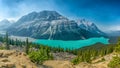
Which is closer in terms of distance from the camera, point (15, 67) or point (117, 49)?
point (15, 67)

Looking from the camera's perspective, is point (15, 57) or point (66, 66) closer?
point (15, 57)

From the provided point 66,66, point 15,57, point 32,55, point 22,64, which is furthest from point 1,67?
point 66,66

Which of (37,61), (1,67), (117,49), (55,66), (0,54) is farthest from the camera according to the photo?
(55,66)

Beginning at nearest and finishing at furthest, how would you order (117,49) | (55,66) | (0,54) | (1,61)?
(1,61), (117,49), (0,54), (55,66)

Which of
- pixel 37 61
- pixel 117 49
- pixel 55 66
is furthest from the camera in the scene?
pixel 55 66

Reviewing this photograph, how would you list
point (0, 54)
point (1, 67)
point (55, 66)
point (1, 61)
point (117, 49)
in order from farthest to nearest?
point (55, 66)
point (0, 54)
point (117, 49)
point (1, 61)
point (1, 67)

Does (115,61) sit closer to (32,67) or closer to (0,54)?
(32,67)

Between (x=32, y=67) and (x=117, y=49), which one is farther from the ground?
(x=117, y=49)

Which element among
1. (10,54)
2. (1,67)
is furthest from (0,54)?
(1,67)

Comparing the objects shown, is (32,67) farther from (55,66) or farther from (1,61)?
(55,66)
